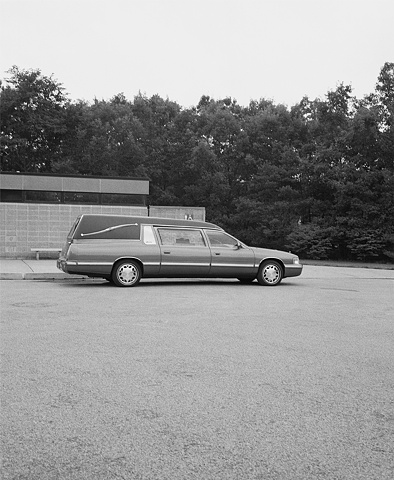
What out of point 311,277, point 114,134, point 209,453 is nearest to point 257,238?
point 114,134

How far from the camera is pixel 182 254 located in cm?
1505

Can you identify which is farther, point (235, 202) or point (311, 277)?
point (235, 202)

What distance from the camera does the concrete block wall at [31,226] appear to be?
25656 mm

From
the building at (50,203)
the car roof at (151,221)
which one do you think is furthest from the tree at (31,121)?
the car roof at (151,221)

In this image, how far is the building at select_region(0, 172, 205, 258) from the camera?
2573 centimetres

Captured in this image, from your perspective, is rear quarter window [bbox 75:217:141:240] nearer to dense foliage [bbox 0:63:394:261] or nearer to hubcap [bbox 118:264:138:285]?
hubcap [bbox 118:264:138:285]

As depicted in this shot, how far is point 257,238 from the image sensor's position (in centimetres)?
4756

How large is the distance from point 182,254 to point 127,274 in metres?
1.53

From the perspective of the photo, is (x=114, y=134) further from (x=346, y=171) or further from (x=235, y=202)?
(x=346, y=171)

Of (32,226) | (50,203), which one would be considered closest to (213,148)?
(50,203)

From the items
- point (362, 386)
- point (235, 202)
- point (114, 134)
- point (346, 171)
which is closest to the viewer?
point (362, 386)

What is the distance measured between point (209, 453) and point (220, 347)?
11.1 ft

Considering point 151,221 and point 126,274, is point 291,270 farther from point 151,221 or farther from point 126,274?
point 126,274

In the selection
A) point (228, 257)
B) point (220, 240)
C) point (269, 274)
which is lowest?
point (269, 274)
